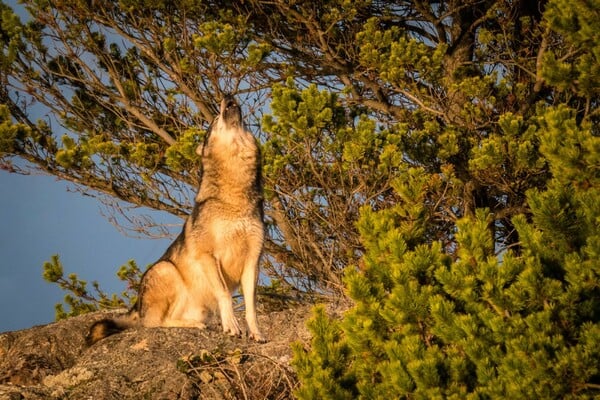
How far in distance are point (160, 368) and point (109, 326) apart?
6.39ft

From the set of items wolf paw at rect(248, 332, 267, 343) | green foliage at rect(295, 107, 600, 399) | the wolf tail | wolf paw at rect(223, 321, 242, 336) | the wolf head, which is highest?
the wolf head

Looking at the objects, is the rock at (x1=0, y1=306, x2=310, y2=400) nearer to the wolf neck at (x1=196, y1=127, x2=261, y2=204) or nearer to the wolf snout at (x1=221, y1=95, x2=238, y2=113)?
the wolf neck at (x1=196, y1=127, x2=261, y2=204)

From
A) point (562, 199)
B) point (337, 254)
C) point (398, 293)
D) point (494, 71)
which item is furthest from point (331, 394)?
point (494, 71)

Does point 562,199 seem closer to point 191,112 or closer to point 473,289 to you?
point 473,289

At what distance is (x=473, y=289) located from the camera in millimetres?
4312

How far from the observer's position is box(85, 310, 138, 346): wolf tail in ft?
24.1

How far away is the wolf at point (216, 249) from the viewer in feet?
23.7

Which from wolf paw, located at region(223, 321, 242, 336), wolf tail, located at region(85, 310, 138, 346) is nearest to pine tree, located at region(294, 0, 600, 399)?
wolf paw, located at region(223, 321, 242, 336)

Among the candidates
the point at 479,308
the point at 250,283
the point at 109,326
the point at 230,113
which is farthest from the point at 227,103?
Result: the point at 479,308

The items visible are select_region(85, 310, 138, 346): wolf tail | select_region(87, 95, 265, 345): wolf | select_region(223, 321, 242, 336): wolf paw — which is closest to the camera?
select_region(223, 321, 242, 336): wolf paw

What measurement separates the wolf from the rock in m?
0.36

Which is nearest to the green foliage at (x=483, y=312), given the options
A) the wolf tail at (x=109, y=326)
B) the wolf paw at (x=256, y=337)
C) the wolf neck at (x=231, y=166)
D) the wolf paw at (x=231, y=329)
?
the wolf paw at (x=256, y=337)

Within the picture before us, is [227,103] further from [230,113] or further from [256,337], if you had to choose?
[256,337]

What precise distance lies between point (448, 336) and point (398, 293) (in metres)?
0.35
